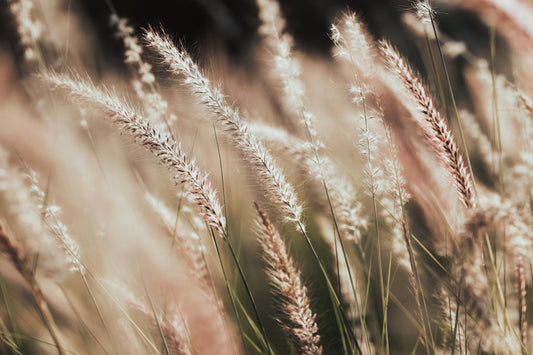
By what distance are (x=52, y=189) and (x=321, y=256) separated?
794 millimetres

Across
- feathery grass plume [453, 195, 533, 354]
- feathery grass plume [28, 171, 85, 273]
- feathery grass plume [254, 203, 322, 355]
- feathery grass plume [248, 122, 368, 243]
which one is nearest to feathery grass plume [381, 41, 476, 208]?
feathery grass plume [453, 195, 533, 354]

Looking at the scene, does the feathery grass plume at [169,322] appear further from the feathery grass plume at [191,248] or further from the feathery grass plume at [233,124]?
the feathery grass plume at [233,124]

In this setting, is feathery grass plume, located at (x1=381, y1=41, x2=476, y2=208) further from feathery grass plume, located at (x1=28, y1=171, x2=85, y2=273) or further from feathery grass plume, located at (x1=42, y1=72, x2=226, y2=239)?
feathery grass plume, located at (x1=28, y1=171, x2=85, y2=273)

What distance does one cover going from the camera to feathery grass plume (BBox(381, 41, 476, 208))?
1.67 ft

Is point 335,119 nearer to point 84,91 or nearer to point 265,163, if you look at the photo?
point 265,163

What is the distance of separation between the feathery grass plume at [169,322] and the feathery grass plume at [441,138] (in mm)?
515

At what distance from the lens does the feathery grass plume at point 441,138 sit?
0.51m

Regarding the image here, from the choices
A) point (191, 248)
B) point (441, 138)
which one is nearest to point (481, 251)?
point (441, 138)

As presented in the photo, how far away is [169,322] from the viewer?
59cm

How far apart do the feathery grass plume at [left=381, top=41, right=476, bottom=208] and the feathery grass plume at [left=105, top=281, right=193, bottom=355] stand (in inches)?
20.3

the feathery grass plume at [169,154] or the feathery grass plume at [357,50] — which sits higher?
the feathery grass plume at [357,50]

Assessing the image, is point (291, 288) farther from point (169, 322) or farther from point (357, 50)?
point (357, 50)

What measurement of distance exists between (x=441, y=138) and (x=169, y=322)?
56cm

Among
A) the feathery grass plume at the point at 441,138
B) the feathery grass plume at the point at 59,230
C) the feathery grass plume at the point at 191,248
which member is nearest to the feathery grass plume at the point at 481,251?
the feathery grass plume at the point at 441,138
